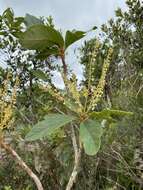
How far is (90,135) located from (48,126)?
0.19 metres

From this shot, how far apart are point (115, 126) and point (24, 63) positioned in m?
1.01

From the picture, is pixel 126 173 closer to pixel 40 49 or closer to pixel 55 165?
pixel 55 165

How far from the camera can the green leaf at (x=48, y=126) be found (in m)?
2.09

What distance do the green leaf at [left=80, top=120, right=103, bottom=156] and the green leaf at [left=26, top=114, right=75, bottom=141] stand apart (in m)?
0.07

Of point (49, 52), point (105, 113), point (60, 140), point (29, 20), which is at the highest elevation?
point (29, 20)

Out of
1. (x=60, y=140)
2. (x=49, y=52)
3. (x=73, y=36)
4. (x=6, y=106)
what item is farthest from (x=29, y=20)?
(x=60, y=140)

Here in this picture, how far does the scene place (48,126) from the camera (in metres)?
2.13

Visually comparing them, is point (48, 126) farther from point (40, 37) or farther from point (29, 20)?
point (29, 20)

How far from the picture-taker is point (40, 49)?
2537 mm

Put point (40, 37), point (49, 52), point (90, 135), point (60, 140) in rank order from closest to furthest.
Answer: point (90, 135) < point (40, 37) < point (49, 52) < point (60, 140)

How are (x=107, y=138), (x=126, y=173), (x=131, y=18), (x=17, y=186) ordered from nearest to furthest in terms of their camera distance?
(x=126, y=173) < (x=107, y=138) < (x=17, y=186) < (x=131, y=18)

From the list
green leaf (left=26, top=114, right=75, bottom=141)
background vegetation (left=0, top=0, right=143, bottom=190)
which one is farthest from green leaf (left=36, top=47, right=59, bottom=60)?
green leaf (left=26, top=114, right=75, bottom=141)

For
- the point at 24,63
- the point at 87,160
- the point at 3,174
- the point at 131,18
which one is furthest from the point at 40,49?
the point at 131,18

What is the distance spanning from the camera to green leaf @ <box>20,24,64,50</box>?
7.75ft
